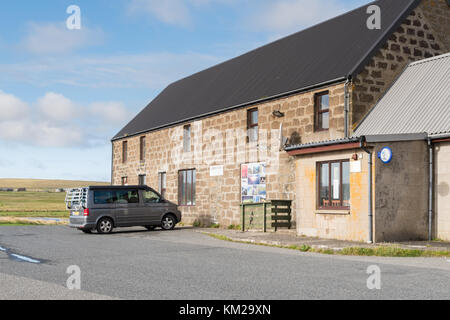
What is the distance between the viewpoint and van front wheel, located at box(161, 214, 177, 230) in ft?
74.5

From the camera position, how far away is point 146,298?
713 centimetres

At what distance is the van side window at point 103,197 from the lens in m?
20.8

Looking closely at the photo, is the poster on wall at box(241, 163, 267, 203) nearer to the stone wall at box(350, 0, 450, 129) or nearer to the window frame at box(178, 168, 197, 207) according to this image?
the window frame at box(178, 168, 197, 207)

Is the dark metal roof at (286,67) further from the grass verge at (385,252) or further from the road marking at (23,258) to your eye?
the road marking at (23,258)

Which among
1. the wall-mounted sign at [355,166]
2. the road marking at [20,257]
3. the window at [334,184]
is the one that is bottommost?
the road marking at [20,257]

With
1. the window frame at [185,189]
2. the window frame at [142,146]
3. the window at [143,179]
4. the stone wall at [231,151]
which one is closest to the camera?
the stone wall at [231,151]

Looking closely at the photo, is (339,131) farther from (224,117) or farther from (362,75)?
A: (224,117)

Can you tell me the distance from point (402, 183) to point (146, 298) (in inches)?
427

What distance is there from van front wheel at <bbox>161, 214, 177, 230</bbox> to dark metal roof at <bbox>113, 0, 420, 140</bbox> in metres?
5.53

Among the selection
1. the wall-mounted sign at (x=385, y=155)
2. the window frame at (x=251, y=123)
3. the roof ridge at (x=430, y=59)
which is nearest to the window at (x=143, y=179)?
the window frame at (x=251, y=123)

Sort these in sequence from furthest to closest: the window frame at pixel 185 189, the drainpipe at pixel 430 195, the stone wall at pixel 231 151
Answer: the window frame at pixel 185 189 < the stone wall at pixel 231 151 < the drainpipe at pixel 430 195

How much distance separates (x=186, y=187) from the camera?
28.4 metres

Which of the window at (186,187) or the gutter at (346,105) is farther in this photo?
the window at (186,187)

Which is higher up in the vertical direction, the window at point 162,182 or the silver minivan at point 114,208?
the window at point 162,182
